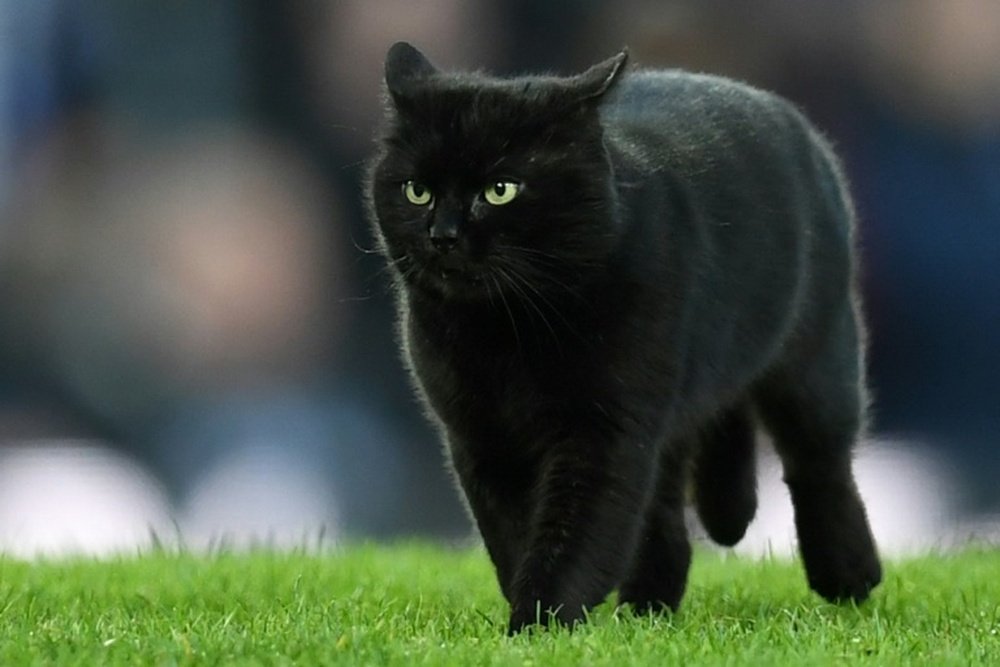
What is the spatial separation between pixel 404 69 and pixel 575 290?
2.49ft

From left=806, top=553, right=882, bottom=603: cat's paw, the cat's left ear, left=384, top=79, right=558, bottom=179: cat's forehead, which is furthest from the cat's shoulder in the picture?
left=806, top=553, right=882, bottom=603: cat's paw

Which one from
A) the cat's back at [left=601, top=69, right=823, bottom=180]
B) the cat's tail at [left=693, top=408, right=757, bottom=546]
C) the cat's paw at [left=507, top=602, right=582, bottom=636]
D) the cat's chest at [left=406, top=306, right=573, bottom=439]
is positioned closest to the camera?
the cat's paw at [left=507, top=602, right=582, bottom=636]

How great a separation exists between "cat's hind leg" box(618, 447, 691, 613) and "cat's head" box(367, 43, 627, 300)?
1036 mm

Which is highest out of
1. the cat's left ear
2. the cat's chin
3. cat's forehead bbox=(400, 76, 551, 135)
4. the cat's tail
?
the cat's left ear

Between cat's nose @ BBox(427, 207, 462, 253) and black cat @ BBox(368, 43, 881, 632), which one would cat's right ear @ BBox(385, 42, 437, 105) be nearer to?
black cat @ BBox(368, 43, 881, 632)

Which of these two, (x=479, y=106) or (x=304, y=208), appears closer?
(x=479, y=106)

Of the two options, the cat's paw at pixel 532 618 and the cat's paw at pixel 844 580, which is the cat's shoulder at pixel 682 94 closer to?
the cat's paw at pixel 844 580

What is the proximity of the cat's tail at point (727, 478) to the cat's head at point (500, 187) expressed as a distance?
4.46 ft

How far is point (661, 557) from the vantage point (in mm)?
5387

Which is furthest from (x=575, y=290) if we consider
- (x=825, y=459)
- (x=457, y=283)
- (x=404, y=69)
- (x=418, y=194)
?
(x=825, y=459)

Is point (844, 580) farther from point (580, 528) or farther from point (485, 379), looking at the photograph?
point (485, 379)

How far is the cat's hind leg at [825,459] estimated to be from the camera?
18.0 feet

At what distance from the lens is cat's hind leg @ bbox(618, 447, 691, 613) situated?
535 centimetres

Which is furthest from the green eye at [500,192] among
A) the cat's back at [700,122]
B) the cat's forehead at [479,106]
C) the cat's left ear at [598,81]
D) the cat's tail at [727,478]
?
the cat's tail at [727,478]
